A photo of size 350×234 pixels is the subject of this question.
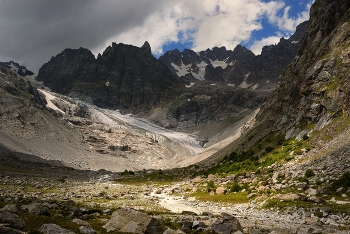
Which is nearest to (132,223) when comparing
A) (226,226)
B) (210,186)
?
(226,226)

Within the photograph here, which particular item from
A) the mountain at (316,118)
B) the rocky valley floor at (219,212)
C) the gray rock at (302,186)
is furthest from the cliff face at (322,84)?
the gray rock at (302,186)

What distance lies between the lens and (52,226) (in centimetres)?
1700

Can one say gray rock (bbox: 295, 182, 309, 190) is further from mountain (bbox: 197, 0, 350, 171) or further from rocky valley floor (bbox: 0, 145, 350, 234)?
mountain (bbox: 197, 0, 350, 171)

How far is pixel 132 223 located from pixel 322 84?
5613 centimetres

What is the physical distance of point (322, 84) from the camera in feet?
208

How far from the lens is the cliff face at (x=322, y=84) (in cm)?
5481

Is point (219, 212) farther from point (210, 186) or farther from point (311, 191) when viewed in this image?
point (210, 186)

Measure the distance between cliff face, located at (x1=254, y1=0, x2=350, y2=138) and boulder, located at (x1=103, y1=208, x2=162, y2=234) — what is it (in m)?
41.4

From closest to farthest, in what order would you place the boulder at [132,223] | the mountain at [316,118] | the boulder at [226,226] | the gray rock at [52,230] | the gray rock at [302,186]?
the gray rock at [52,230] → the boulder at [132,223] → the boulder at [226,226] → the gray rock at [302,186] → the mountain at [316,118]

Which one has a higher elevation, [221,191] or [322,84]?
[322,84]

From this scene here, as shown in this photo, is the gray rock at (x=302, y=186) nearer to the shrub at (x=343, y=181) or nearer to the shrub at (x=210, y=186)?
the shrub at (x=343, y=181)

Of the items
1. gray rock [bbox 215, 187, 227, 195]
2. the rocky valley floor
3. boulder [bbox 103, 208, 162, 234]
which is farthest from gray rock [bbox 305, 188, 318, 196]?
boulder [bbox 103, 208, 162, 234]

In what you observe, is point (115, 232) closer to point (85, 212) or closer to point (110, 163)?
point (85, 212)

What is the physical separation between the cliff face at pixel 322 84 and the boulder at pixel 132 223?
1631 inches
